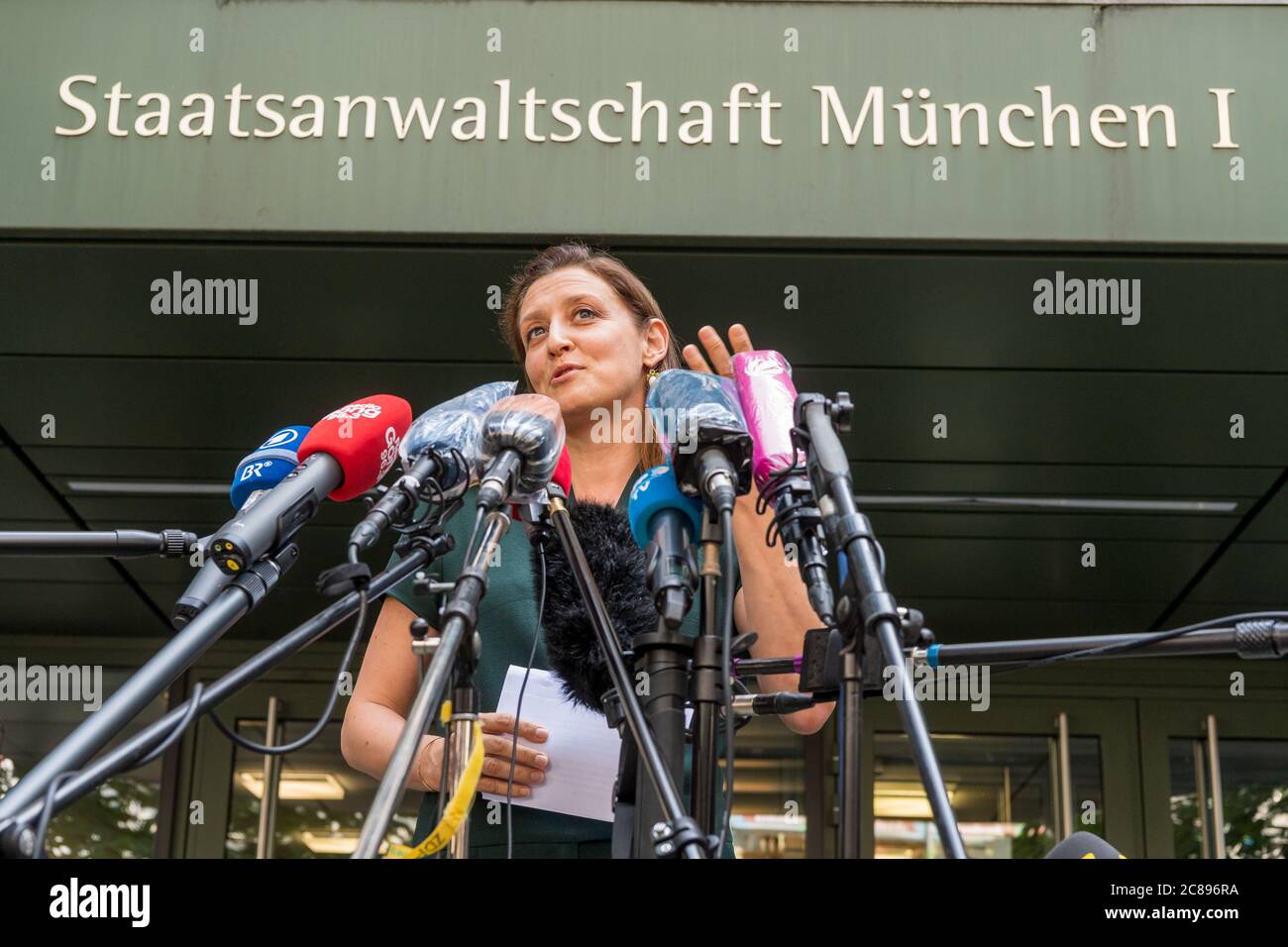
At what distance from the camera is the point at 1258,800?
5.59 m

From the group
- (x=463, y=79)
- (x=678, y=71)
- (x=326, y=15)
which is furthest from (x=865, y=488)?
(x=326, y=15)

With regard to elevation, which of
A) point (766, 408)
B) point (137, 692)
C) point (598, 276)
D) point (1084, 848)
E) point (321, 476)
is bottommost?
point (1084, 848)

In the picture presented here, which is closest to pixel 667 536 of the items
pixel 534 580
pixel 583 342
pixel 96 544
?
pixel 534 580

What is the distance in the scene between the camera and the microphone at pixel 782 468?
129 cm

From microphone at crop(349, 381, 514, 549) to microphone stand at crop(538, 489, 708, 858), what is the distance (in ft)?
0.33

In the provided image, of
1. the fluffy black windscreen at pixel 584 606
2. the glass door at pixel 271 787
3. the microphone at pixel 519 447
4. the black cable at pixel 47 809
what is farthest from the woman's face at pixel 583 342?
the glass door at pixel 271 787

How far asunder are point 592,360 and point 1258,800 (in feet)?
15.3

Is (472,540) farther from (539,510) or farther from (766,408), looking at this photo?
(766,408)

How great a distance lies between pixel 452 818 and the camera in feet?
3.35

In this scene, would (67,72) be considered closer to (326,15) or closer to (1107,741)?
(326,15)

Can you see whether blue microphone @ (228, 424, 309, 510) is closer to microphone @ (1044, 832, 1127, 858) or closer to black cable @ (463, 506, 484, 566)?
black cable @ (463, 506, 484, 566)

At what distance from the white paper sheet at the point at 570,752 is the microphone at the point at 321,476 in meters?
0.36

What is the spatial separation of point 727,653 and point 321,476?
0.47 meters

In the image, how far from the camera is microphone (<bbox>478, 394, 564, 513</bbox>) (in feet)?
4.28
